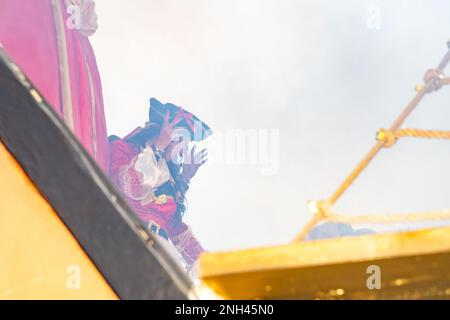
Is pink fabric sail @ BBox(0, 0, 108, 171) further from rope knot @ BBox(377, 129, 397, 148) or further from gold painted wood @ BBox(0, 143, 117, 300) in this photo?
gold painted wood @ BBox(0, 143, 117, 300)

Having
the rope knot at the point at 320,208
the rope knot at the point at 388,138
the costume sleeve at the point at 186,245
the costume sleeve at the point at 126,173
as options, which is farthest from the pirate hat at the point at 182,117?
the rope knot at the point at 320,208

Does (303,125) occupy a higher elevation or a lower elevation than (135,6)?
lower

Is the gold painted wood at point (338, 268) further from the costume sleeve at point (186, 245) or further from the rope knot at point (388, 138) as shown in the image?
the costume sleeve at point (186, 245)

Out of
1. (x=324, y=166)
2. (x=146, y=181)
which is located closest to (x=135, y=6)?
(x=146, y=181)

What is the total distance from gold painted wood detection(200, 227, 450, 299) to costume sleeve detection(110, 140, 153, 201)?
25.7 ft

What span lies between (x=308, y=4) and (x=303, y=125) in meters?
2.45

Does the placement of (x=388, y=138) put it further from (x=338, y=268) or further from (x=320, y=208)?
(x=338, y=268)

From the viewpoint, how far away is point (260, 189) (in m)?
11.9

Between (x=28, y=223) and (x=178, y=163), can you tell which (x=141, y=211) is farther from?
(x=28, y=223)

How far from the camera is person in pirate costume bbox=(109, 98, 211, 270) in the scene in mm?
8469

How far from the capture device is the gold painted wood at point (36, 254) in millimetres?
543

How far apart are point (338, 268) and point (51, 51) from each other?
7190 mm
